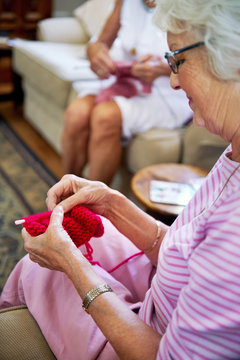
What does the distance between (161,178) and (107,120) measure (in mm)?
513

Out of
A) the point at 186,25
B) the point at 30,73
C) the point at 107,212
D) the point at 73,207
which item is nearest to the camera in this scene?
the point at 186,25

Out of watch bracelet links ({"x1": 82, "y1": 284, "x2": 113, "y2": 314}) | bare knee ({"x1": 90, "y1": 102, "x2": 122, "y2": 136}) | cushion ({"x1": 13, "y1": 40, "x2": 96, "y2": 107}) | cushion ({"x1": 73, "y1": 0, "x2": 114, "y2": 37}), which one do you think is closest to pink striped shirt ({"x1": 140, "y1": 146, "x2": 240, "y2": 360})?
watch bracelet links ({"x1": 82, "y1": 284, "x2": 113, "y2": 314})

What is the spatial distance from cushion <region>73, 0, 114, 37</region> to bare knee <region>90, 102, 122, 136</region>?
1.56 meters

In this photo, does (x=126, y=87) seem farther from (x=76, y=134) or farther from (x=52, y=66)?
(x=52, y=66)

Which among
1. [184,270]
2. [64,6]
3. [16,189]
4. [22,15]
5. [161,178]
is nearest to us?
[184,270]

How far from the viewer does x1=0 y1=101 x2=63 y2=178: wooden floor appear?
2.60 metres

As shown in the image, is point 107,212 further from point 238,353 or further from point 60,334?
point 238,353

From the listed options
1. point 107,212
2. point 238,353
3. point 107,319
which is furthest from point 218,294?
point 107,212

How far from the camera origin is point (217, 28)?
648 mm

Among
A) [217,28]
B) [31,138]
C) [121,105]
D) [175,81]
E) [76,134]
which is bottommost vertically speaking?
[31,138]

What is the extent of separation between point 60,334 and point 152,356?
0.79 ft

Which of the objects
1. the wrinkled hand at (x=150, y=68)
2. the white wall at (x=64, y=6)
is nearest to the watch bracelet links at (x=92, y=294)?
the wrinkled hand at (x=150, y=68)

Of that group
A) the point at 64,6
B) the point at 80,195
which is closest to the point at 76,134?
the point at 80,195

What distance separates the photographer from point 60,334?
2.73 ft
